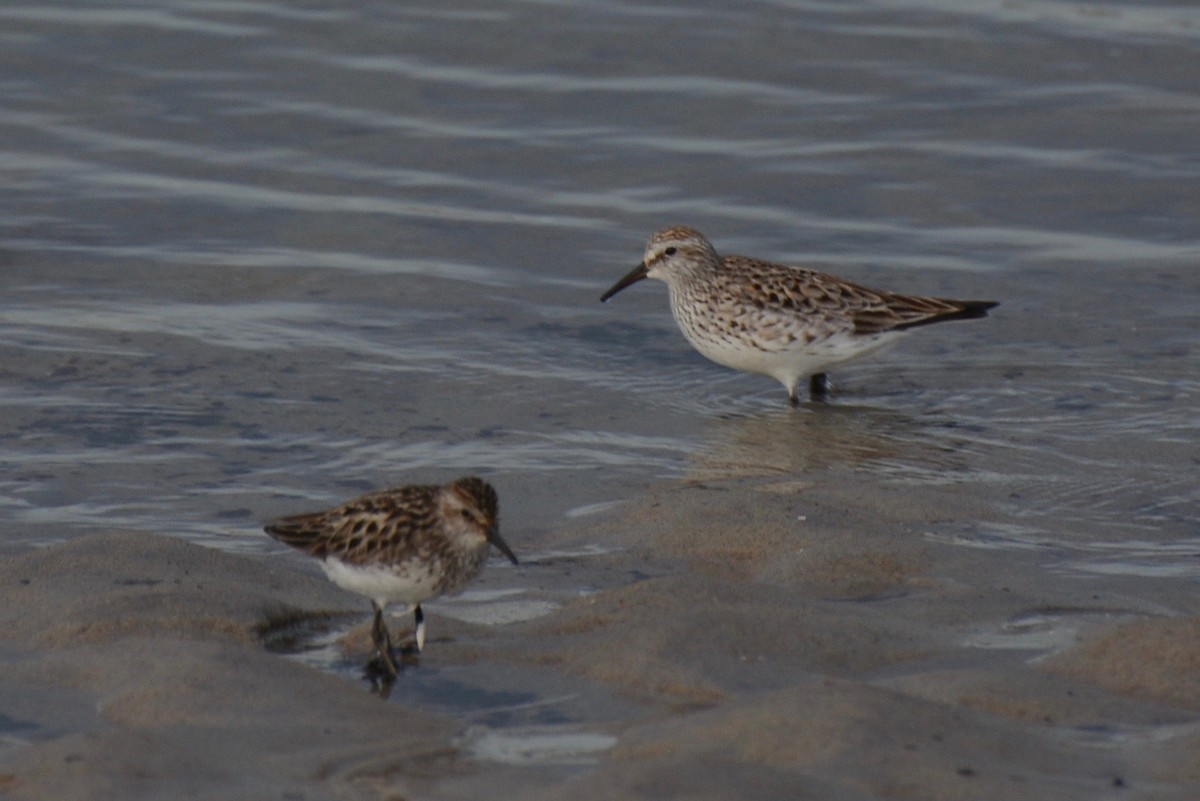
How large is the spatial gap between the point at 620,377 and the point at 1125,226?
542cm

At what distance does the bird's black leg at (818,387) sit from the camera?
12203 millimetres

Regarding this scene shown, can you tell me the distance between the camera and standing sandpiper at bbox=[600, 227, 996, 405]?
38.9ft

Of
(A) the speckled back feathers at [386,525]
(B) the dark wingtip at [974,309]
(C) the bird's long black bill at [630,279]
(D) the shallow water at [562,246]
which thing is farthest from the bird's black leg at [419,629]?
(C) the bird's long black bill at [630,279]

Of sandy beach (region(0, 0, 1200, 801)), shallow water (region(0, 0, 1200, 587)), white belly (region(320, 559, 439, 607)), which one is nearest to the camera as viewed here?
sandy beach (region(0, 0, 1200, 801))

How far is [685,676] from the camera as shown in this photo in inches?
257

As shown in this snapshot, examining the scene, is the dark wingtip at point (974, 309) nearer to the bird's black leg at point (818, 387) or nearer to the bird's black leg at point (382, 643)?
the bird's black leg at point (818, 387)

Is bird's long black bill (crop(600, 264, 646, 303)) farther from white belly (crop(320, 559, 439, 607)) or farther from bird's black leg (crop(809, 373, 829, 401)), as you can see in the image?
white belly (crop(320, 559, 439, 607))

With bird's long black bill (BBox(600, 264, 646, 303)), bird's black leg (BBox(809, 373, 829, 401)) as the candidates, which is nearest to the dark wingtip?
bird's black leg (BBox(809, 373, 829, 401))

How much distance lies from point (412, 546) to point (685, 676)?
1.09m

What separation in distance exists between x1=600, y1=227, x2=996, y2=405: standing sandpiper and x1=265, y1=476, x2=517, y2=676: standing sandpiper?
5.16m

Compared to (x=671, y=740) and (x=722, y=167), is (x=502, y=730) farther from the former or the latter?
(x=722, y=167)

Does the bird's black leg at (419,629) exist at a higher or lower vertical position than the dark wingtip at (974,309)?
lower

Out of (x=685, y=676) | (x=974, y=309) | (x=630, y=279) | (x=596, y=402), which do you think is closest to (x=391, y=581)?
(x=685, y=676)

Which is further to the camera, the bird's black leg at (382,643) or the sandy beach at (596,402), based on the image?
the bird's black leg at (382,643)
